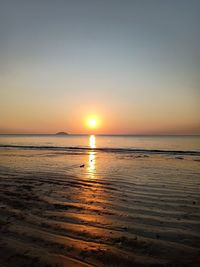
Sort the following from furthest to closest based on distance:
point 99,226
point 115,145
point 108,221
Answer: point 115,145 → point 108,221 → point 99,226

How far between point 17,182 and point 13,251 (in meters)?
6.99

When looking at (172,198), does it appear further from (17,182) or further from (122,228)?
(17,182)

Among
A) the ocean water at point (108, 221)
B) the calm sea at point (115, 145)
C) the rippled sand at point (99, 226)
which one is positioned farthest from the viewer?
the calm sea at point (115, 145)

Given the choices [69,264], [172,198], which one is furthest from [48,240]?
[172,198]

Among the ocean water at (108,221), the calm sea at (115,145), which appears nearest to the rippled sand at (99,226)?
the ocean water at (108,221)

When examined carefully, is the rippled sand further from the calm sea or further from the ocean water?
the calm sea

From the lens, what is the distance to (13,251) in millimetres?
4195

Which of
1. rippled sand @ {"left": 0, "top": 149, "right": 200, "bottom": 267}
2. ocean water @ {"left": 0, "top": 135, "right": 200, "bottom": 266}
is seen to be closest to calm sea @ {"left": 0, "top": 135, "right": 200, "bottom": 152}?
ocean water @ {"left": 0, "top": 135, "right": 200, "bottom": 266}

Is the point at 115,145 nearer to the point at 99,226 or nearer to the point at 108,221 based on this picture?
the point at 108,221

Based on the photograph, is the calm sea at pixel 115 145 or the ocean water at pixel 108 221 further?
the calm sea at pixel 115 145

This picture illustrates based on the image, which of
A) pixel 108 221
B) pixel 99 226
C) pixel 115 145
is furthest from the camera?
pixel 115 145

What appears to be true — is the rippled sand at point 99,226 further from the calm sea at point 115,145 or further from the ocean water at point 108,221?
the calm sea at point 115,145

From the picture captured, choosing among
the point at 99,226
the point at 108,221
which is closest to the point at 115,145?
the point at 108,221

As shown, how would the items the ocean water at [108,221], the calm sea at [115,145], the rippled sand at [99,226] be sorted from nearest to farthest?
the rippled sand at [99,226], the ocean water at [108,221], the calm sea at [115,145]
